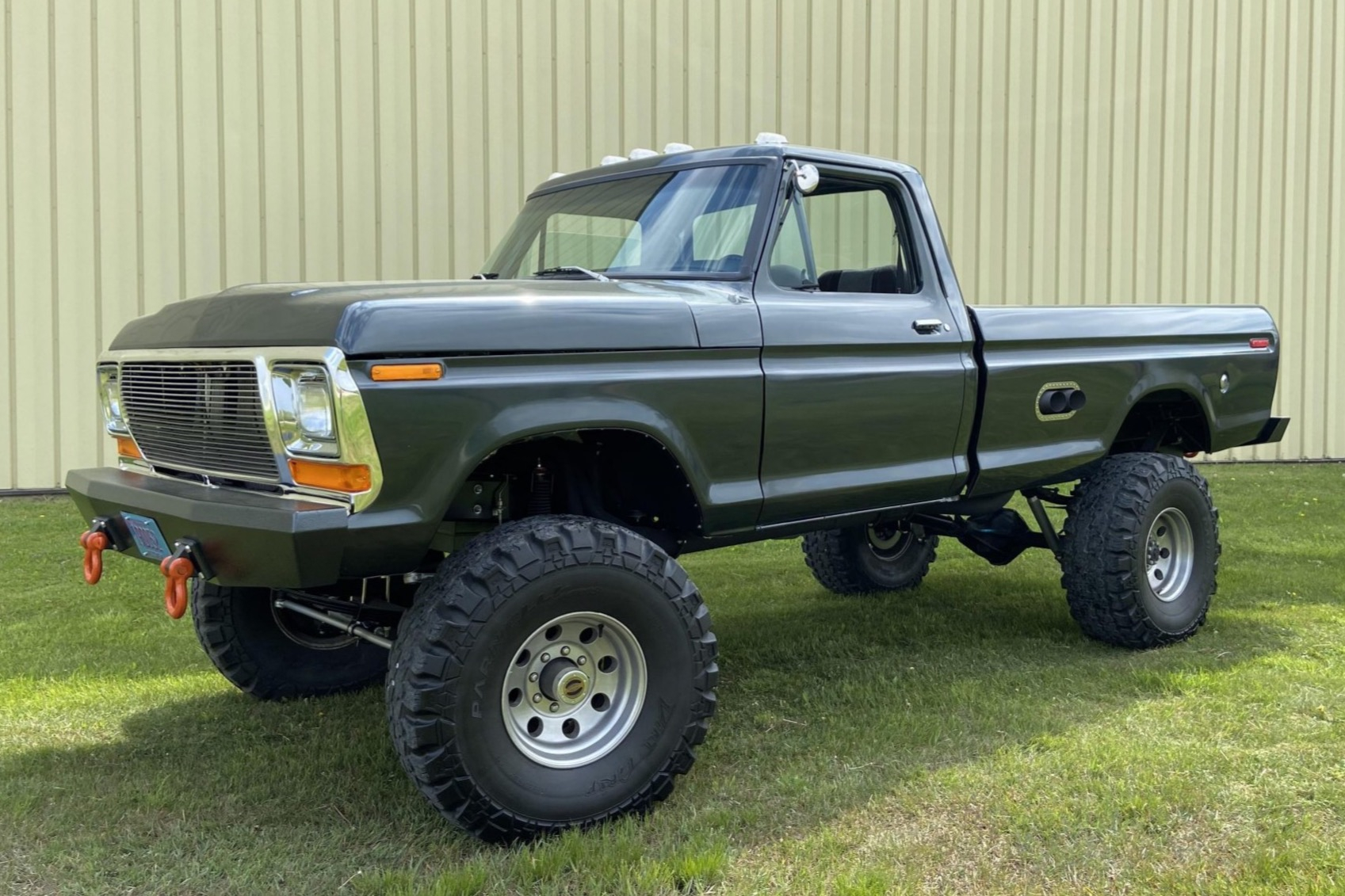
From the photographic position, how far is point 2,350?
30.5 ft

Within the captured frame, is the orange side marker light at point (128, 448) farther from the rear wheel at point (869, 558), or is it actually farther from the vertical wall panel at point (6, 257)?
the vertical wall panel at point (6, 257)

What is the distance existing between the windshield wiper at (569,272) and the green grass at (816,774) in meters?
1.67

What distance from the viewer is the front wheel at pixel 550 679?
3047 millimetres

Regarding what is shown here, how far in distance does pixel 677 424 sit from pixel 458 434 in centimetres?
76

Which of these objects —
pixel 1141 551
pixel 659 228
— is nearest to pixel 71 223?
pixel 659 228

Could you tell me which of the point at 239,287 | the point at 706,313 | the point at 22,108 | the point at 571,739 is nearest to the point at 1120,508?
the point at 706,313

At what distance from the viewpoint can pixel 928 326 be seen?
4.43 metres

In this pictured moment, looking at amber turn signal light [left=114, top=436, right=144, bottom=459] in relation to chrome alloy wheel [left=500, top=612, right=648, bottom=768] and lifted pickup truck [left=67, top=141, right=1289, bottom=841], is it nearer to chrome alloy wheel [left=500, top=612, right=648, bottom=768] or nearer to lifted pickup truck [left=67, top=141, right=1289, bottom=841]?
lifted pickup truck [left=67, top=141, right=1289, bottom=841]

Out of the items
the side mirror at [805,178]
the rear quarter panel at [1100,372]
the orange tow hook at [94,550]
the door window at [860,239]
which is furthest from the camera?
the rear quarter panel at [1100,372]

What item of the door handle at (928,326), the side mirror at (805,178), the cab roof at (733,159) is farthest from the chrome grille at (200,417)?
the door handle at (928,326)

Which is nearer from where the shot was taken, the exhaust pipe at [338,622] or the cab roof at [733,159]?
the exhaust pipe at [338,622]

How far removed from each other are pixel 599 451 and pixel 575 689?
0.82m

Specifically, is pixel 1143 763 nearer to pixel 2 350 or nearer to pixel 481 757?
pixel 481 757

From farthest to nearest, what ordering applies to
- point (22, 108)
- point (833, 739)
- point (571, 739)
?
point (22, 108) → point (833, 739) → point (571, 739)
